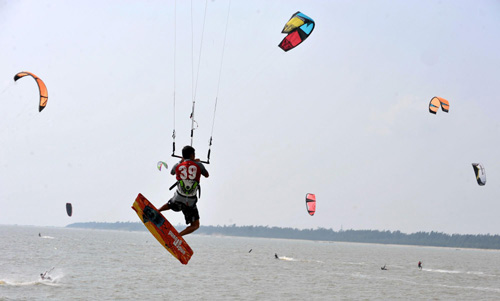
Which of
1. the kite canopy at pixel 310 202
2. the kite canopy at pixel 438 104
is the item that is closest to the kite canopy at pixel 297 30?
the kite canopy at pixel 438 104

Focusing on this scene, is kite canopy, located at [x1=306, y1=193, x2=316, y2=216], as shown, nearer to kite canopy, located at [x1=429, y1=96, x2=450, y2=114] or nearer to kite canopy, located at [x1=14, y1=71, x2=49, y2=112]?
kite canopy, located at [x1=429, y1=96, x2=450, y2=114]

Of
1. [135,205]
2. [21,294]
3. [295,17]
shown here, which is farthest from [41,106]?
[21,294]

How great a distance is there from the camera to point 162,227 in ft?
34.5

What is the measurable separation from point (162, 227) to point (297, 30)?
8.28 m

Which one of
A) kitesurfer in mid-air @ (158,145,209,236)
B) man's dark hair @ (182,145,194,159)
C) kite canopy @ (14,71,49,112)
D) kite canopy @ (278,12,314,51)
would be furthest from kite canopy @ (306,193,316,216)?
man's dark hair @ (182,145,194,159)

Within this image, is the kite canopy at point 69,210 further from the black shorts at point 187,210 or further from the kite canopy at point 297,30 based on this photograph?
the black shorts at point 187,210

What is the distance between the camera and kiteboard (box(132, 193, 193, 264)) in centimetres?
1039

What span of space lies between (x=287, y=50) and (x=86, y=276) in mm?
41298

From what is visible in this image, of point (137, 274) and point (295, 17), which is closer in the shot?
point (295, 17)

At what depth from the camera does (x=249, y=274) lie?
5934 centimetres

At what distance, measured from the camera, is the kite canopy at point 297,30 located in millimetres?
16125

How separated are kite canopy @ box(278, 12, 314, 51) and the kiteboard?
7148mm

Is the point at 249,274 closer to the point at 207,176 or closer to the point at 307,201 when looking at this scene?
the point at 307,201

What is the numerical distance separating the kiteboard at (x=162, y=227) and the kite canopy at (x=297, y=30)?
7148mm
